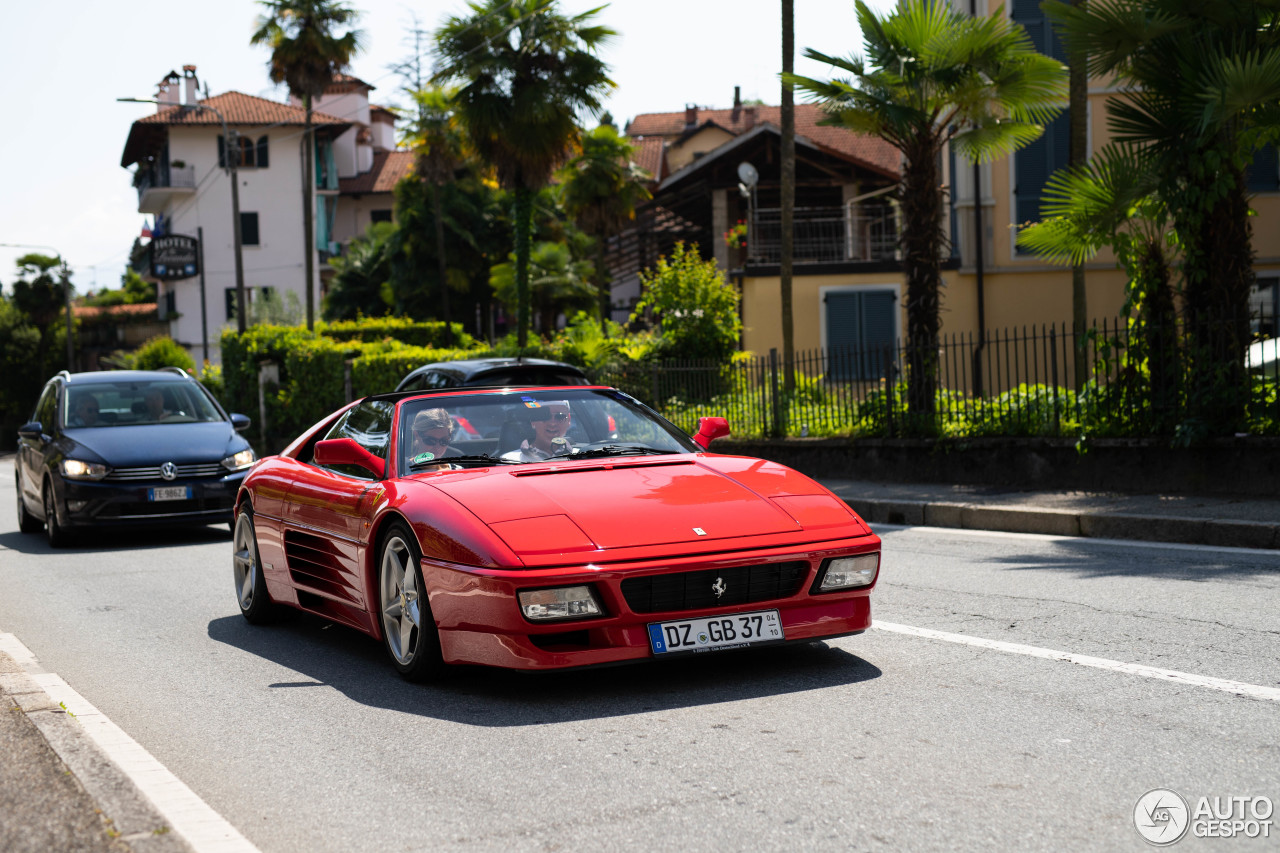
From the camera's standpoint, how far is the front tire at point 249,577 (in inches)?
304

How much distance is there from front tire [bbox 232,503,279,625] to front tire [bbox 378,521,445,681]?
6.00 feet

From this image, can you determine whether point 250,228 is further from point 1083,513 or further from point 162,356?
point 1083,513

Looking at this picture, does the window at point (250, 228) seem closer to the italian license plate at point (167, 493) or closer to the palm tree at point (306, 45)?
the palm tree at point (306, 45)

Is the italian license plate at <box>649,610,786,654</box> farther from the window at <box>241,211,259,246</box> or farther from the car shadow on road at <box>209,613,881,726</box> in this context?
the window at <box>241,211,259,246</box>

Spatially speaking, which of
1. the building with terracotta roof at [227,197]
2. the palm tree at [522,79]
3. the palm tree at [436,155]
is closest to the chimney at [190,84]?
the building with terracotta roof at [227,197]

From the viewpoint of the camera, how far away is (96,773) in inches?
170

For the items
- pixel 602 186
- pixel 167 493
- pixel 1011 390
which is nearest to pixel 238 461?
pixel 167 493

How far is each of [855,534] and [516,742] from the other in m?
1.76

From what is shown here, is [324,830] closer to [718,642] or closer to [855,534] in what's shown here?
[718,642]

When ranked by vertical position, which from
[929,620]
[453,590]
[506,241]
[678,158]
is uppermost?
[678,158]

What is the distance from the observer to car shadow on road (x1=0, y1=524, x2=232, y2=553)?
12.8m

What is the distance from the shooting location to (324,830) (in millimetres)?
3924

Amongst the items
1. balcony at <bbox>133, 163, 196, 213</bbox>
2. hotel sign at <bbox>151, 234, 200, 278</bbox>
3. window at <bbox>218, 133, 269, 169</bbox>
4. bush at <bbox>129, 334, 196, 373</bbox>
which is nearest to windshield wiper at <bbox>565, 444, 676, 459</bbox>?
hotel sign at <bbox>151, 234, 200, 278</bbox>

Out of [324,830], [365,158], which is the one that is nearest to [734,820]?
[324,830]
